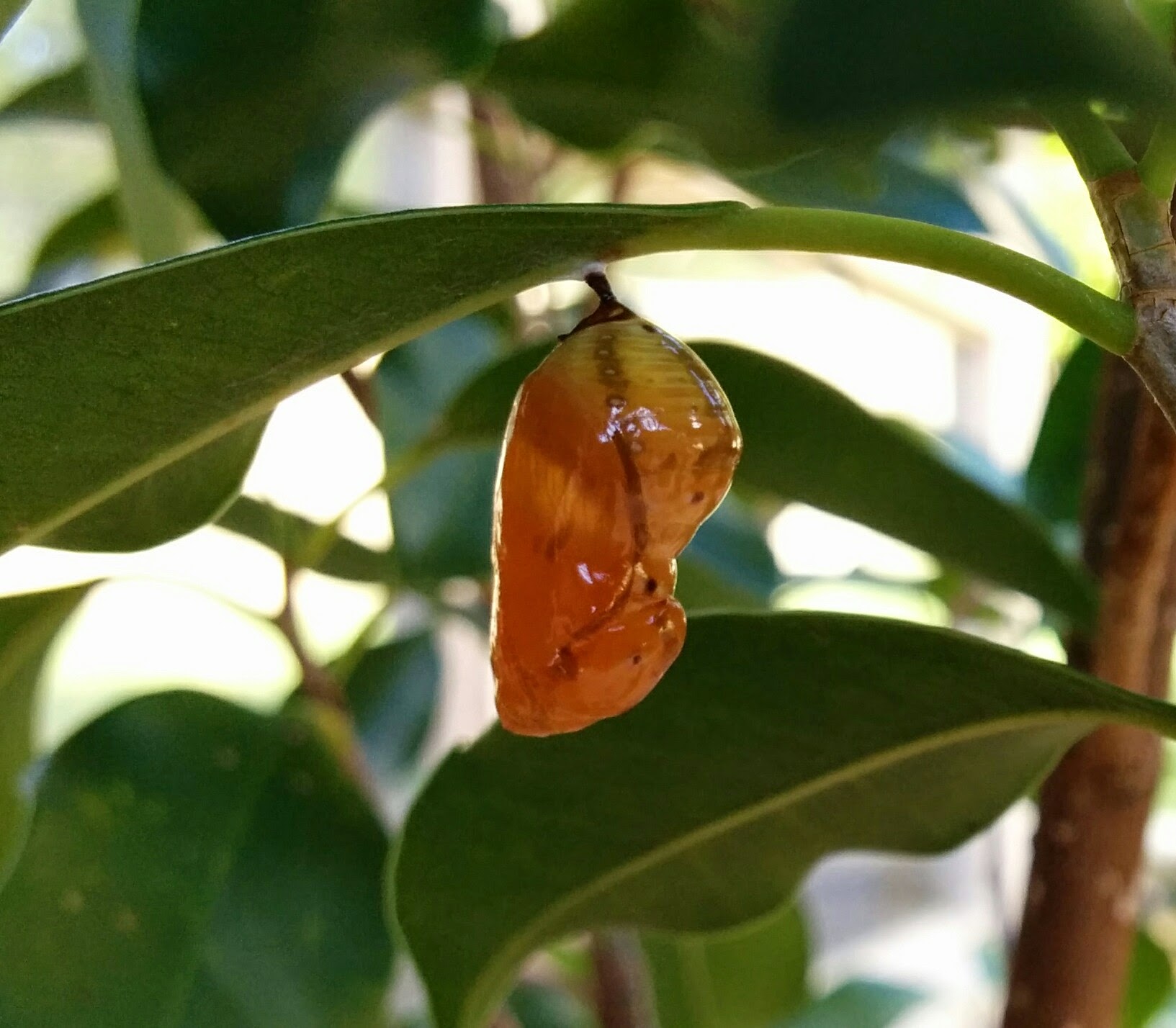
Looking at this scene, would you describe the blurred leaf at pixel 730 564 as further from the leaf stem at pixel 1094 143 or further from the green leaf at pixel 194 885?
the leaf stem at pixel 1094 143

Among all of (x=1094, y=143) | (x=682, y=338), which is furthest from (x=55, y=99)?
(x=1094, y=143)

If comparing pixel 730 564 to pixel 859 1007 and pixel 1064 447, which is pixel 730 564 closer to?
pixel 1064 447

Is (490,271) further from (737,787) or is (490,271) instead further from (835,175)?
(835,175)

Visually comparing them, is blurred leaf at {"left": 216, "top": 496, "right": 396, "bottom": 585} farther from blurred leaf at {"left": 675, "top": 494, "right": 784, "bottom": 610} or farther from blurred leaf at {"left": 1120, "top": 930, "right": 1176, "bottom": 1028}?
blurred leaf at {"left": 1120, "top": 930, "right": 1176, "bottom": 1028}

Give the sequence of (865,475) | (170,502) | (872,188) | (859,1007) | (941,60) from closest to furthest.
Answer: (941,60) → (170,502) → (865,475) → (872,188) → (859,1007)

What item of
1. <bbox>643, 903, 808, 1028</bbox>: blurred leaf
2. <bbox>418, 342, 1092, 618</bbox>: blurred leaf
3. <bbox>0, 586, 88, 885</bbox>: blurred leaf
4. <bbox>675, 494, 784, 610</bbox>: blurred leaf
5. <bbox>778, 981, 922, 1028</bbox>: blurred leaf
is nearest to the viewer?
<bbox>418, 342, 1092, 618</bbox>: blurred leaf

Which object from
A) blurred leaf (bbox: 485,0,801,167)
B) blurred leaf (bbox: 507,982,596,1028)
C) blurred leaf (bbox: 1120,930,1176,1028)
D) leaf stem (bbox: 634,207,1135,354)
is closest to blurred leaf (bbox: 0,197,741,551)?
leaf stem (bbox: 634,207,1135,354)
